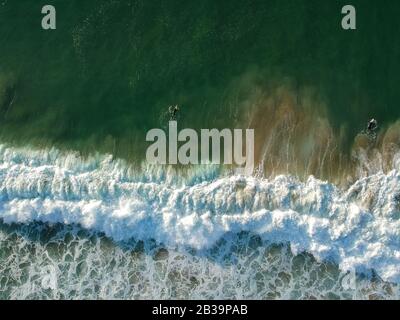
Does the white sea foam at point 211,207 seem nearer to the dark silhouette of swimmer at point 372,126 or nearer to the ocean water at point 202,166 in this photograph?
Result: the ocean water at point 202,166

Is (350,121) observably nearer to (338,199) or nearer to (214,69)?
(338,199)

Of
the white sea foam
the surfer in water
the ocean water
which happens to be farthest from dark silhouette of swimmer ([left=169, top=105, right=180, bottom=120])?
the surfer in water

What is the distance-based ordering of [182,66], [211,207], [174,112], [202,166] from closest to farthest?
[211,207]
[202,166]
[174,112]
[182,66]

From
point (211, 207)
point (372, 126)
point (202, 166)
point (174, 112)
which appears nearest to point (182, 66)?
point (174, 112)

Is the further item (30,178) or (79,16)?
(79,16)

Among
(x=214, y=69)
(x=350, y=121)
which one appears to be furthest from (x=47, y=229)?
(x=350, y=121)

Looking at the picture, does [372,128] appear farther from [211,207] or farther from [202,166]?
[211,207]
